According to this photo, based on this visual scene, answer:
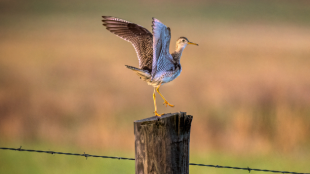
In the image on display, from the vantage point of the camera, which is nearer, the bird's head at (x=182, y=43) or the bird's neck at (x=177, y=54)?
the bird's neck at (x=177, y=54)

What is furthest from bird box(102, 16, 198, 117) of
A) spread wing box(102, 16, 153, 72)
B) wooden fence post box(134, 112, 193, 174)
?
wooden fence post box(134, 112, 193, 174)

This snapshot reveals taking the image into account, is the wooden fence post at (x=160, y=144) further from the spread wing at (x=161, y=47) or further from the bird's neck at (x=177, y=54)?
the bird's neck at (x=177, y=54)

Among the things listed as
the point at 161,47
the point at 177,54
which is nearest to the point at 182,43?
the point at 177,54

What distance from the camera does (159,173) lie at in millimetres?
2658

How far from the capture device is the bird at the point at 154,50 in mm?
3295

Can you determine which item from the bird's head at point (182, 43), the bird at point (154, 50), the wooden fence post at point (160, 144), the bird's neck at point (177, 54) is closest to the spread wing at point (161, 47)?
the bird at point (154, 50)

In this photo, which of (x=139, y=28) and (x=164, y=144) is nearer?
(x=164, y=144)

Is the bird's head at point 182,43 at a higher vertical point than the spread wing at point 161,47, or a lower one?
higher

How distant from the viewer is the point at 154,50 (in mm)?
3311

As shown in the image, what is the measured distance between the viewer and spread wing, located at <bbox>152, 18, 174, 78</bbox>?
10.3ft

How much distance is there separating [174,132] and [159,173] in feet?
1.25

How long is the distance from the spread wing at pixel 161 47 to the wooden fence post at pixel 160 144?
3.06ft

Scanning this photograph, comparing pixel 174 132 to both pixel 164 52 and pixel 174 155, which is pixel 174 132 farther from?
pixel 164 52

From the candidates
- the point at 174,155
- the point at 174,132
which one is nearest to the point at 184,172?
the point at 174,155
